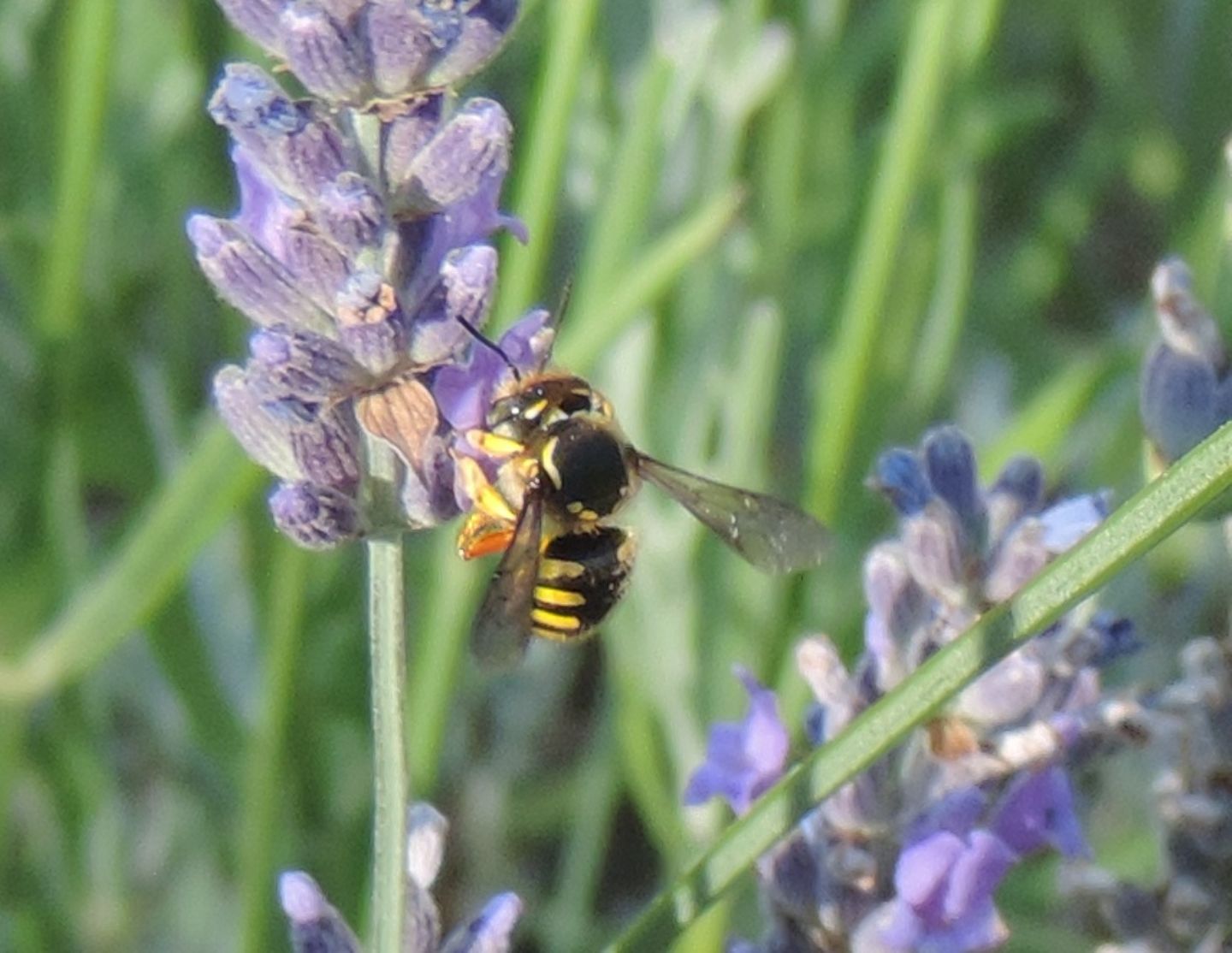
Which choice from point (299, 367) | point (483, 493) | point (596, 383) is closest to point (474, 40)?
point (299, 367)

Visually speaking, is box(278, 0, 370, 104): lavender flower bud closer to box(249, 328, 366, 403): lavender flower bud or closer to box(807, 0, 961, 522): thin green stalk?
box(249, 328, 366, 403): lavender flower bud

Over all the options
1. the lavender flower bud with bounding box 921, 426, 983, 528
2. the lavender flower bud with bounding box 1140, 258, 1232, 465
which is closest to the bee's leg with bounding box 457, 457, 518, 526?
the lavender flower bud with bounding box 921, 426, 983, 528

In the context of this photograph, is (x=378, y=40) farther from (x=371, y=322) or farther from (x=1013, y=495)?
(x=1013, y=495)

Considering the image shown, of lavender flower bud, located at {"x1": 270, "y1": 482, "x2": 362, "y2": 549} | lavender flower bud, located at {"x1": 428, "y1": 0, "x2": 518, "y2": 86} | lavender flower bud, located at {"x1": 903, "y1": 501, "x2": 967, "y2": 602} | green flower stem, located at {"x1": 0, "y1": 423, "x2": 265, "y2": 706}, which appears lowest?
green flower stem, located at {"x1": 0, "y1": 423, "x2": 265, "y2": 706}

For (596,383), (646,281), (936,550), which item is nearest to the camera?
(936,550)

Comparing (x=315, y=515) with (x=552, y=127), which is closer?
(x=315, y=515)

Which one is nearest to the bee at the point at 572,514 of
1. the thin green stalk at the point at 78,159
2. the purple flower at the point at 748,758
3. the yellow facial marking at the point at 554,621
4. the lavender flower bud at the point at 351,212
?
the yellow facial marking at the point at 554,621

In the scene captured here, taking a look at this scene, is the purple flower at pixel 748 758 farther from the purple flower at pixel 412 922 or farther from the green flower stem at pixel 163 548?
the green flower stem at pixel 163 548
